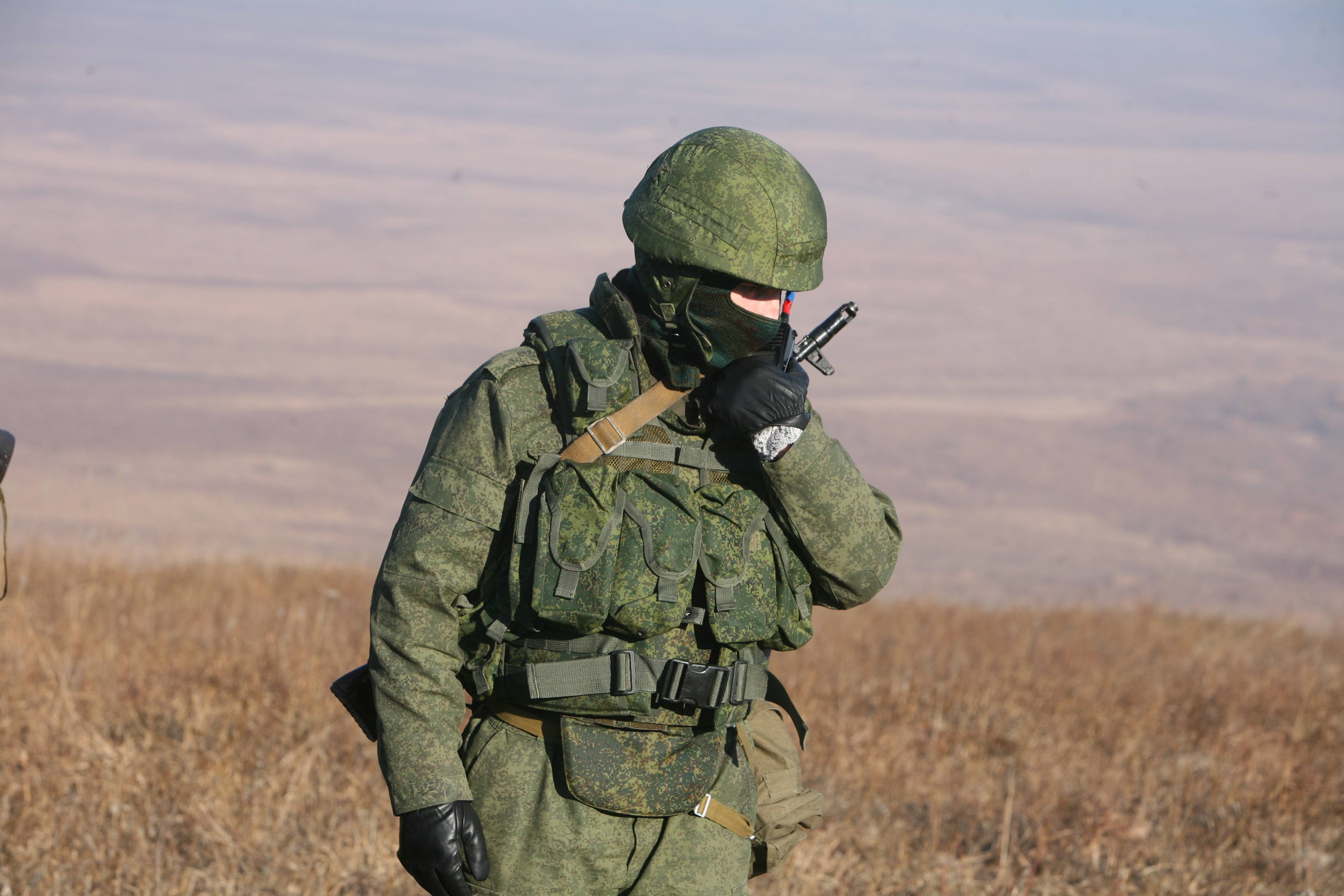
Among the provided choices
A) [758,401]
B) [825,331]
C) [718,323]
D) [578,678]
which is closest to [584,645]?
[578,678]

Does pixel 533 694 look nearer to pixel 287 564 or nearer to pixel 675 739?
pixel 675 739

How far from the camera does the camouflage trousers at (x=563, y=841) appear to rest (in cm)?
249

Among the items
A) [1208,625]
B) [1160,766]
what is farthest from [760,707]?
[1208,625]

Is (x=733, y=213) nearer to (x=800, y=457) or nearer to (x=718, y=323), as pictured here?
(x=718, y=323)

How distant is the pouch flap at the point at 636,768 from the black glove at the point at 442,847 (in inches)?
8.5

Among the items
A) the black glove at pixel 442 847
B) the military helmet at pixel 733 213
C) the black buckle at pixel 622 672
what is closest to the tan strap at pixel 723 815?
the black buckle at pixel 622 672

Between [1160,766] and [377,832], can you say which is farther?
[1160,766]

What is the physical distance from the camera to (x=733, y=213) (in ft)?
8.40

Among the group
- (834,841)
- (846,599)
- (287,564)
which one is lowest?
(287,564)

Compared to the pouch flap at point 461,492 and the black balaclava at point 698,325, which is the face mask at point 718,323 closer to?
the black balaclava at point 698,325

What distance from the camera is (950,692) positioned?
6.61m

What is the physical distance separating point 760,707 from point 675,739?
1.23 ft

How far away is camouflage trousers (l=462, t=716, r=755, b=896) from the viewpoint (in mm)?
2494

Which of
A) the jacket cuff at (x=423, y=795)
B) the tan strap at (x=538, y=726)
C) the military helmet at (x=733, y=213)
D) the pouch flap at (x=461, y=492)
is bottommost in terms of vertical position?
the jacket cuff at (x=423, y=795)
